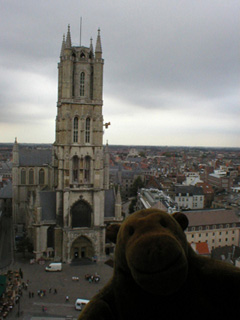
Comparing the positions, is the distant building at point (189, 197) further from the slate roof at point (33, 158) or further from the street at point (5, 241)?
the street at point (5, 241)

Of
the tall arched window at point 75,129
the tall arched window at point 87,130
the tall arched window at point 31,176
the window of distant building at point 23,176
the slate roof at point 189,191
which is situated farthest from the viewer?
the slate roof at point 189,191

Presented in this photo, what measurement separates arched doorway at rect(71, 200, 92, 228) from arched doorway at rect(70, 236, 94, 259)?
160 cm

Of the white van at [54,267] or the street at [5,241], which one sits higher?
the white van at [54,267]

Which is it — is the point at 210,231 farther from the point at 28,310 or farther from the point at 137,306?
the point at 137,306

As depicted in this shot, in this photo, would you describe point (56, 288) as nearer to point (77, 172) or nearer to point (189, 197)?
point (77, 172)

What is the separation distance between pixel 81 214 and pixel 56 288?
361 inches

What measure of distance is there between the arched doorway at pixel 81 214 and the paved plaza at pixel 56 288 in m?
4.43

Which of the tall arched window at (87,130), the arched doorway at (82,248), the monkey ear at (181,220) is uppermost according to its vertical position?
the tall arched window at (87,130)

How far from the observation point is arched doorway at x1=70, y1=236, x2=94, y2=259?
124ft

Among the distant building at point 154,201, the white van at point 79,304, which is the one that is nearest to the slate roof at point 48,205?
the white van at point 79,304

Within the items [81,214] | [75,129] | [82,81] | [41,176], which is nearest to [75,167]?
[75,129]

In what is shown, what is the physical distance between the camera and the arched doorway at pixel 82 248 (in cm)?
3775

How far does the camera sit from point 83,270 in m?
35.5

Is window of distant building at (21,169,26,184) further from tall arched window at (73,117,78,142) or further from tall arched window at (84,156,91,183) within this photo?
tall arched window at (73,117,78,142)
